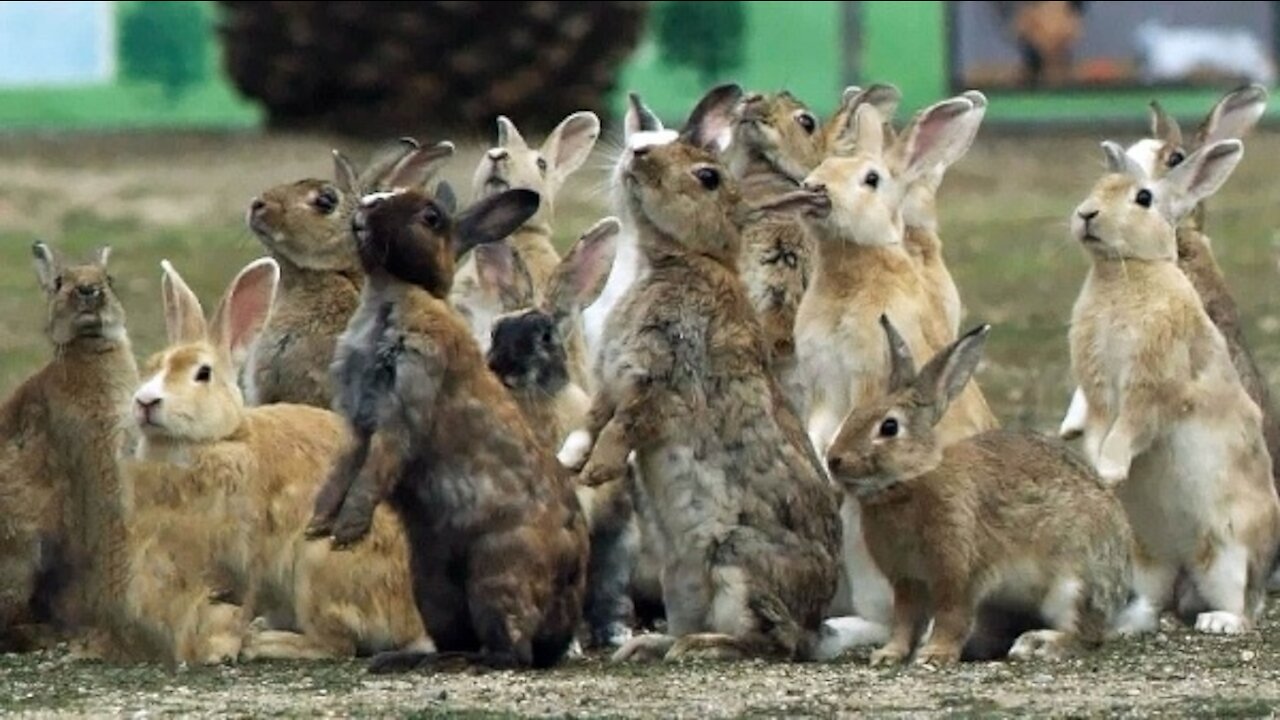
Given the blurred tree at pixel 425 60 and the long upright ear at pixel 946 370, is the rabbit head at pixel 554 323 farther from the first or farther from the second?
the blurred tree at pixel 425 60

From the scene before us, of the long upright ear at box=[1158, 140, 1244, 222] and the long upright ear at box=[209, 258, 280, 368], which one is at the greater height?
the long upright ear at box=[1158, 140, 1244, 222]

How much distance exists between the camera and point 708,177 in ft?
37.1

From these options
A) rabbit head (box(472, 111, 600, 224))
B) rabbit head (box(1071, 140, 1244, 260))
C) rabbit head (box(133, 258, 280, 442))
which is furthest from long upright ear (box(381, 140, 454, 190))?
rabbit head (box(1071, 140, 1244, 260))

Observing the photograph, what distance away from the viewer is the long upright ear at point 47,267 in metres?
11.8

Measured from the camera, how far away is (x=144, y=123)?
91.7 ft

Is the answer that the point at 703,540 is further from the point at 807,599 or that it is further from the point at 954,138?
the point at 954,138

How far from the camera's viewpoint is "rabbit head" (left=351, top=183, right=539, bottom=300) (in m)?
10.5

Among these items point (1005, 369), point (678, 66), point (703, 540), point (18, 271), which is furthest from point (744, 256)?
point (678, 66)

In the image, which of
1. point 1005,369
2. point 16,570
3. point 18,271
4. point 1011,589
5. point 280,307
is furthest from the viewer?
point 18,271

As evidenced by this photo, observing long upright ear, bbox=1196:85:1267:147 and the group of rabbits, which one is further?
long upright ear, bbox=1196:85:1267:147

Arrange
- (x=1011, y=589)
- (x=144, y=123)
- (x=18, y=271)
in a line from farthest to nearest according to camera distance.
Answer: (x=144, y=123), (x=18, y=271), (x=1011, y=589)

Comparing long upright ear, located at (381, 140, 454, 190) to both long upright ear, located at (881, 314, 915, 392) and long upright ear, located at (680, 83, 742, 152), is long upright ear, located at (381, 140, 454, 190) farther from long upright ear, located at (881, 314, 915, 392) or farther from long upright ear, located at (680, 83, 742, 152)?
long upright ear, located at (881, 314, 915, 392)

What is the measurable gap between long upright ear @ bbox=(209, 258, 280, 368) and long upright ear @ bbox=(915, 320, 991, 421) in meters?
2.26

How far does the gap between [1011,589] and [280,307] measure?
2967mm
